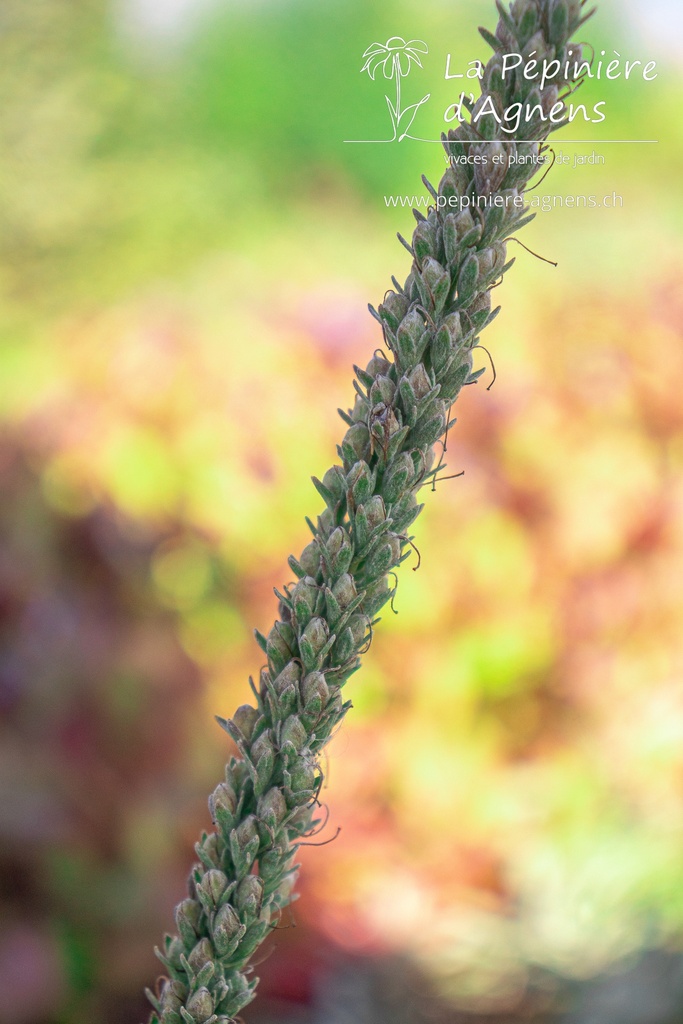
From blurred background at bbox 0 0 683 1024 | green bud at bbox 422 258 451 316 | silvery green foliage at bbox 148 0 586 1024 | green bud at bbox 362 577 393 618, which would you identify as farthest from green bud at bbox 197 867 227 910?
blurred background at bbox 0 0 683 1024

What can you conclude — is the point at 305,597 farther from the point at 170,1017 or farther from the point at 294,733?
the point at 170,1017

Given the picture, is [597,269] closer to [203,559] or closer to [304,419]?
[304,419]

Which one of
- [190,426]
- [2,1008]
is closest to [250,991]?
[2,1008]

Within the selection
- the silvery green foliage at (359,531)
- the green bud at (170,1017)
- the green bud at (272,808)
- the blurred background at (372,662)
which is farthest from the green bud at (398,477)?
the blurred background at (372,662)

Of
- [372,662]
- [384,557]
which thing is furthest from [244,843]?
[372,662]

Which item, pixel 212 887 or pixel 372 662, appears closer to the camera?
pixel 212 887

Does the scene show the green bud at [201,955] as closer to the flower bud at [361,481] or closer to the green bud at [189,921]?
the green bud at [189,921]
